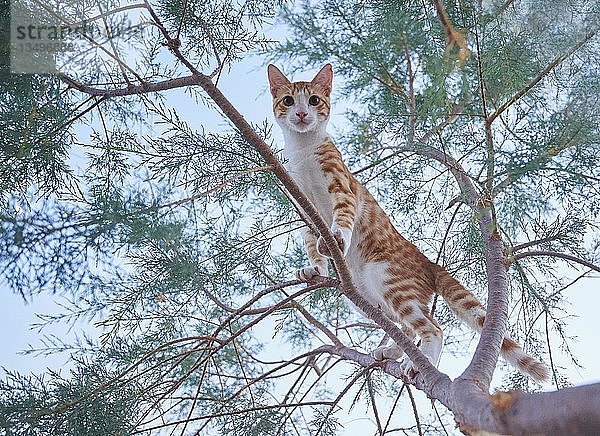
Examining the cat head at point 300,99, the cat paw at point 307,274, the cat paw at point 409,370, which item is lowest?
the cat paw at point 409,370

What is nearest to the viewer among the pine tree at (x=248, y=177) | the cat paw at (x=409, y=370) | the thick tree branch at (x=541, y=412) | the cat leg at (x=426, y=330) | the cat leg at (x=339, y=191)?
the thick tree branch at (x=541, y=412)

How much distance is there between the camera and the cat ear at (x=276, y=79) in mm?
1262

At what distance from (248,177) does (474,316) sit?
0.39 m

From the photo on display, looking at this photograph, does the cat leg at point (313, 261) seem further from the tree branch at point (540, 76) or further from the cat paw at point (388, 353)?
the tree branch at point (540, 76)

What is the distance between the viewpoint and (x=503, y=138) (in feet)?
2.52

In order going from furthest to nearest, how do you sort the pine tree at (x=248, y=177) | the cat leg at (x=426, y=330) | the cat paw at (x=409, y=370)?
the cat leg at (x=426, y=330) < the cat paw at (x=409, y=370) < the pine tree at (x=248, y=177)

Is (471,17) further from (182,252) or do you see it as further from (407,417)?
(407,417)

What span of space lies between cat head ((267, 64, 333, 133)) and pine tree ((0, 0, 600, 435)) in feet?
0.24

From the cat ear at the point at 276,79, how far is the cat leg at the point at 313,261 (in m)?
0.28

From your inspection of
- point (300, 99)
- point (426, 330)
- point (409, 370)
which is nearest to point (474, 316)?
point (426, 330)

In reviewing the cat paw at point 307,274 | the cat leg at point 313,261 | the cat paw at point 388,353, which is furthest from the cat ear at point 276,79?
the cat paw at point 388,353

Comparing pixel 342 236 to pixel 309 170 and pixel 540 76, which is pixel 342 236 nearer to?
pixel 309 170

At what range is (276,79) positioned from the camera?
49.9 inches

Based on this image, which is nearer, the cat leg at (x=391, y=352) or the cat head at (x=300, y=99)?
the cat leg at (x=391, y=352)
